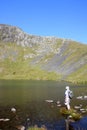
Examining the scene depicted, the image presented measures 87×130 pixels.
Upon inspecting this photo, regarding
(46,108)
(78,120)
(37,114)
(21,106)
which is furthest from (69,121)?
(21,106)

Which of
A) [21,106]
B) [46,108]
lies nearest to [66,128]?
[46,108]

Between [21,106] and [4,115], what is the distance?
12.2m

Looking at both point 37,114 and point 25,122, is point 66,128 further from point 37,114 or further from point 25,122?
point 37,114

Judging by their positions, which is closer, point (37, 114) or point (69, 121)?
point (69, 121)

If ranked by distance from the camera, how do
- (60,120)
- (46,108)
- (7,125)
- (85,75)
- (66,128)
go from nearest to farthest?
(66,128) → (7,125) → (60,120) → (46,108) → (85,75)

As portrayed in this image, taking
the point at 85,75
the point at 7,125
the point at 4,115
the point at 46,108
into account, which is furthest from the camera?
the point at 85,75

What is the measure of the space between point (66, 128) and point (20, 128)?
702 cm

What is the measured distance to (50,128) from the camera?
4619 centimetres

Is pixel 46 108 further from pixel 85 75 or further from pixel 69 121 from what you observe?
pixel 85 75

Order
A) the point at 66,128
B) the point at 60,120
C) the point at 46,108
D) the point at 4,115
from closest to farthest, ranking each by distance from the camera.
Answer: the point at 66,128
the point at 60,120
the point at 4,115
the point at 46,108

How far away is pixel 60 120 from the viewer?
5184 centimetres

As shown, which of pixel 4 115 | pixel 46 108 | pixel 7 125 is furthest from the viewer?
pixel 46 108

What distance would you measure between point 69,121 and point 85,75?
148683mm

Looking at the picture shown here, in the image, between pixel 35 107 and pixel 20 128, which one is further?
pixel 35 107
